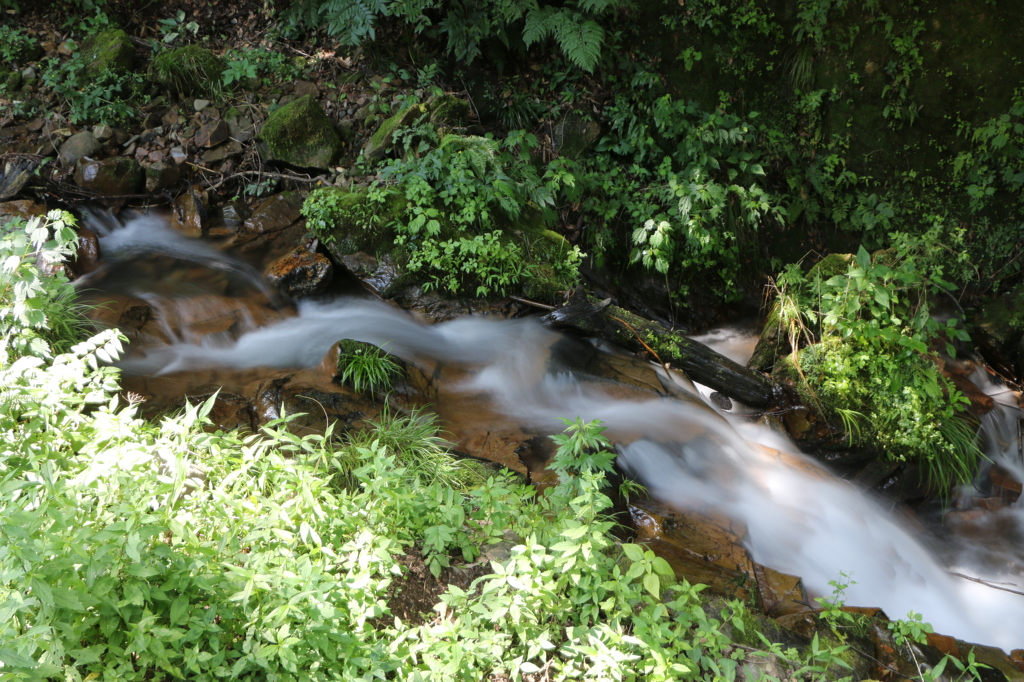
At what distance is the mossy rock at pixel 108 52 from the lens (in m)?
6.95

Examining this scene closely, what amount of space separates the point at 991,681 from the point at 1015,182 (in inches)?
227

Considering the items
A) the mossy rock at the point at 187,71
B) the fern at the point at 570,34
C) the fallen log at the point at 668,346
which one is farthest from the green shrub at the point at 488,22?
the fallen log at the point at 668,346

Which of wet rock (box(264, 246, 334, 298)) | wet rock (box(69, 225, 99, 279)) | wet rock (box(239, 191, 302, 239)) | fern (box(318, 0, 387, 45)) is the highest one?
fern (box(318, 0, 387, 45))

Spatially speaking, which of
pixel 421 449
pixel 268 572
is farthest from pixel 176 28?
pixel 268 572

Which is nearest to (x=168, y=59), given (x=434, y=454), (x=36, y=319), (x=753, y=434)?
(x=36, y=319)

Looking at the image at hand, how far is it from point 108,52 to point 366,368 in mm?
5597

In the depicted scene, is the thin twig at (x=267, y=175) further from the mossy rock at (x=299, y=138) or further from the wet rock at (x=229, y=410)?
the wet rock at (x=229, y=410)

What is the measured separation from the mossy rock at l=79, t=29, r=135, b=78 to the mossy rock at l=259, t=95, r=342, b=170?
2.01 meters

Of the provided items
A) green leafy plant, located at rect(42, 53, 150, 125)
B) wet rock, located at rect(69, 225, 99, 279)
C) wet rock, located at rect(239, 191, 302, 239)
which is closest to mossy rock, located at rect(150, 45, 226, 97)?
green leafy plant, located at rect(42, 53, 150, 125)

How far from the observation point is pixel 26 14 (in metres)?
7.46

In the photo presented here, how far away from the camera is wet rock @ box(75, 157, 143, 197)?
6.30 meters

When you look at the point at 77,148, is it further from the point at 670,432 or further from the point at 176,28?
the point at 670,432

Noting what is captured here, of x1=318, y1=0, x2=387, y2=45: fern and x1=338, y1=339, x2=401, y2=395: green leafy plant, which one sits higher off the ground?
x1=318, y1=0, x2=387, y2=45: fern

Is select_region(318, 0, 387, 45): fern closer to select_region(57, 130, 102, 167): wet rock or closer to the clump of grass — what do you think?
select_region(57, 130, 102, 167): wet rock
